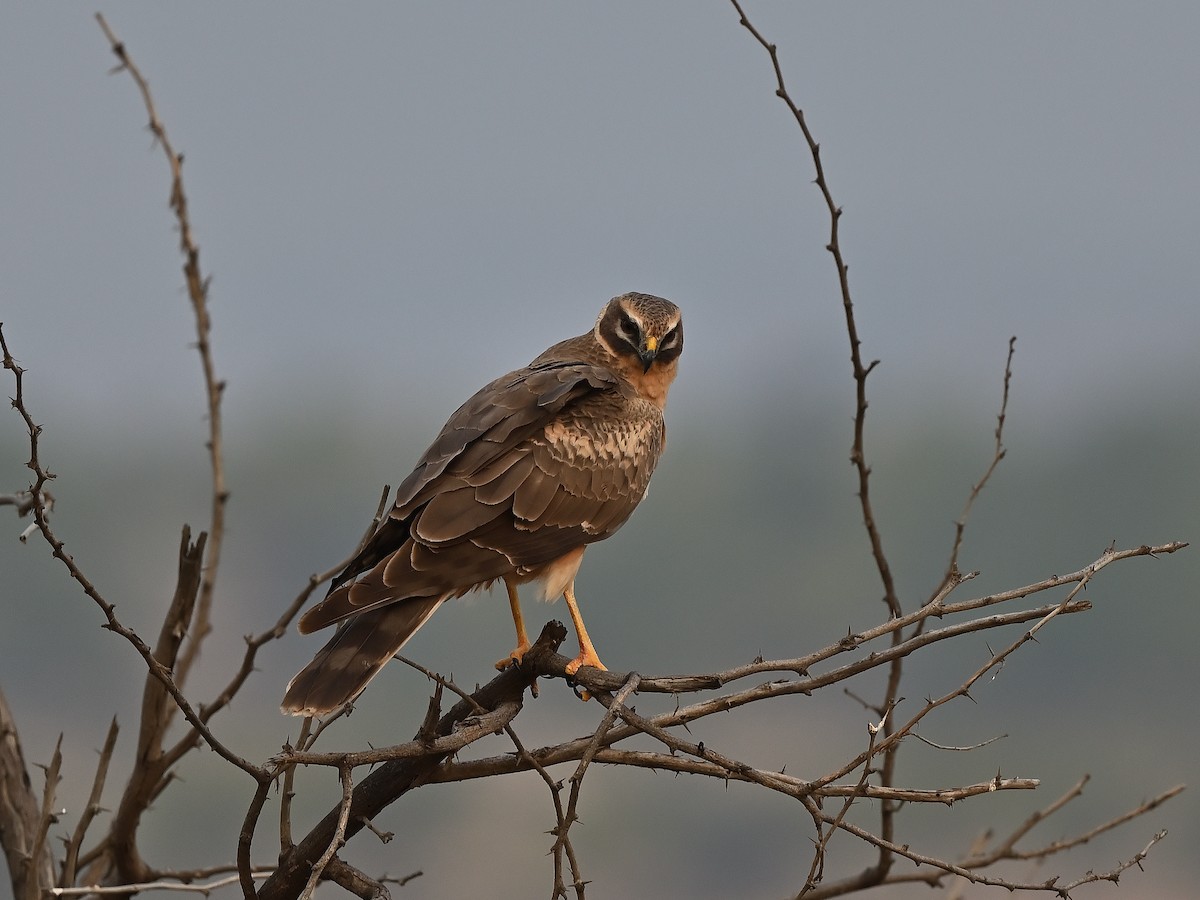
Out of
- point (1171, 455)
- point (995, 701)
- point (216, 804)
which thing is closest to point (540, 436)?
point (216, 804)

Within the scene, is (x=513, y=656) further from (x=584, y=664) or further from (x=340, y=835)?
(x=340, y=835)

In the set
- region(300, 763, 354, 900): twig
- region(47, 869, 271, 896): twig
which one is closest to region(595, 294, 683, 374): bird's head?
region(47, 869, 271, 896): twig

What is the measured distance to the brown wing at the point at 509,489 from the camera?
4.83 meters

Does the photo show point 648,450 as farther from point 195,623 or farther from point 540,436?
point 195,623

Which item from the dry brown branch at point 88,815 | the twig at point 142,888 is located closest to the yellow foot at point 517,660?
the twig at point 142,888

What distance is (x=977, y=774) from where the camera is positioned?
3531cm

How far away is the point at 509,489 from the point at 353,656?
103 centimetres

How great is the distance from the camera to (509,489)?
527 cm

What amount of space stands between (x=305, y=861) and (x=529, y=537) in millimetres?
1910

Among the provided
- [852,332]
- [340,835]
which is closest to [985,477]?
[852,332]

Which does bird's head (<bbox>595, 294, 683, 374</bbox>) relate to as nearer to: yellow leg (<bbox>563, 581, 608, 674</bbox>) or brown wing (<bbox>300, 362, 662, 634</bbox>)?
brown wing (<bbox>300, 362, 662, 634</bbox>)

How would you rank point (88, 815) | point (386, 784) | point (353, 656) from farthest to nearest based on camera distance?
1. point (353, 656)
2. point (88, 815)
3. point (386, 784)

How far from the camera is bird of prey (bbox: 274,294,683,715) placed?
4609 mm

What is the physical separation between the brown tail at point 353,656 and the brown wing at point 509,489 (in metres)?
0.07
